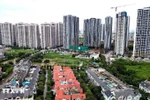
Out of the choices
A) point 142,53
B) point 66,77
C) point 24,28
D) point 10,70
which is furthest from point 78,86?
point 24,28

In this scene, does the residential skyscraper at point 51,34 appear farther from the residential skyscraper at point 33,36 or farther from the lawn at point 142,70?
the lawn at point 142,70

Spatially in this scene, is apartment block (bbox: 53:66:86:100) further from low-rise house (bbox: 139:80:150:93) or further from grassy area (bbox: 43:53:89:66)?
grassy area (bbox: 43:53:89:66)

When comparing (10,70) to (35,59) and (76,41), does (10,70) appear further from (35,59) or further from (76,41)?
(76,41)

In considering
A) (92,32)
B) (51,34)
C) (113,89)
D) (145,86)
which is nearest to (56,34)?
(51,34)

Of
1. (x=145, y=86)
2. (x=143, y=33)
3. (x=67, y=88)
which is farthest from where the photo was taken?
(x=143, y=33)

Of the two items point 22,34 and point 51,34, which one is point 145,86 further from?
point 22,34

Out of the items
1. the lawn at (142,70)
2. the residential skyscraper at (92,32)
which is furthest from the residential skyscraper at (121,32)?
the lawn at (142,70)

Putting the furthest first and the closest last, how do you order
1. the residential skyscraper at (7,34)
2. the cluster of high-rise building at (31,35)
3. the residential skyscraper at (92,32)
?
the residential skyscraper at (7,34), the residential skyscraper at (92,32), the cluster of high-rise building at (31,35)
